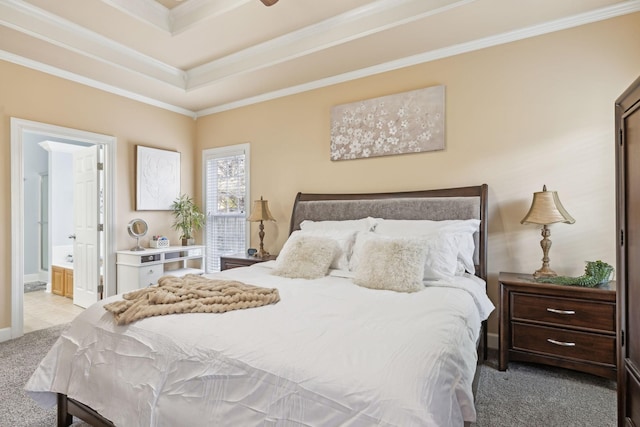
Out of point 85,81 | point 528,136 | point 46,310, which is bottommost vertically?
point 46,310

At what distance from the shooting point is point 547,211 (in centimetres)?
254

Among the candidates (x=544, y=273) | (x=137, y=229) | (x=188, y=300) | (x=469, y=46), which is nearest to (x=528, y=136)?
(x=469, y=46)

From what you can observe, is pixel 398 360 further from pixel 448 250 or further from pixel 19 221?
pixel 19 221

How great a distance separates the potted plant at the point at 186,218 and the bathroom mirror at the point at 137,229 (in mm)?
427

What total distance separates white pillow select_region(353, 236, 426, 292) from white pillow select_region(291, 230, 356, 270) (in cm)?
39

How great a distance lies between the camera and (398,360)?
1141mm

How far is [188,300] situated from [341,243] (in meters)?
1.43

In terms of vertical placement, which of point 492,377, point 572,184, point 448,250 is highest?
point 572,184

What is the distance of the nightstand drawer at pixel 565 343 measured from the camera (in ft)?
7.49

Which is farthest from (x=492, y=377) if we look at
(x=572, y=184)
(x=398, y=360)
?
(x=398, y=360)

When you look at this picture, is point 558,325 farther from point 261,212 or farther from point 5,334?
point 5,334

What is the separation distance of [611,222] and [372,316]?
7.30 ft

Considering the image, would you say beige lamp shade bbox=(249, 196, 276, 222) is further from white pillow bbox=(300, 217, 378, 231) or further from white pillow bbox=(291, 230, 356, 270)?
white pillow bbox=(291, 230, 356, 270)

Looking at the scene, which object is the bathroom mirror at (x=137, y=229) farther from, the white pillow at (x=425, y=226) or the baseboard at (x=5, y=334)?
the white pillow at (x=425, y=226)
